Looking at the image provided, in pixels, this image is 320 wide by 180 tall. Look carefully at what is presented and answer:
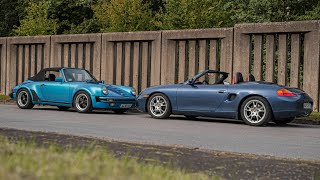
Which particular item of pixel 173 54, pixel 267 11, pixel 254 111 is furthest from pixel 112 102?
pixel 267 11

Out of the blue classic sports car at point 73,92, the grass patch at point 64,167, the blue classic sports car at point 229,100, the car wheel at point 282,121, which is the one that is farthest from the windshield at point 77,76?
the grass patch at point 64,167

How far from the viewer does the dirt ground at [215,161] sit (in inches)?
203

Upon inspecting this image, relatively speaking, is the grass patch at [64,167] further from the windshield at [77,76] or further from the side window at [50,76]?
the side window at [50,76]

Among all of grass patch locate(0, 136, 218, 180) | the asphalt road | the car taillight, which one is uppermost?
the car taillight

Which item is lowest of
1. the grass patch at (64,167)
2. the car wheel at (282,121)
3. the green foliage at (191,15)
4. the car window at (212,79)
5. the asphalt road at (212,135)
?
the asphalt road at (212,135)

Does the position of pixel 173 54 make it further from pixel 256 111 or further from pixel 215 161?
pixel 215 161

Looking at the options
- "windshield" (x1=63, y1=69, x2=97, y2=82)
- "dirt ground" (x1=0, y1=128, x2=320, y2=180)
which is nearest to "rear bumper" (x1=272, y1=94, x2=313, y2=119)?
"dirt ground" (x1=0, y1=128, x2=320, y2=180)

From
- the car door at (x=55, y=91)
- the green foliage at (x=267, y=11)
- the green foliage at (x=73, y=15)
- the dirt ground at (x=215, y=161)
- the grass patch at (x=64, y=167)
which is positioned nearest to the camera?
the grass patch at (x=64, y=167)

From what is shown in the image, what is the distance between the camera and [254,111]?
11672mm

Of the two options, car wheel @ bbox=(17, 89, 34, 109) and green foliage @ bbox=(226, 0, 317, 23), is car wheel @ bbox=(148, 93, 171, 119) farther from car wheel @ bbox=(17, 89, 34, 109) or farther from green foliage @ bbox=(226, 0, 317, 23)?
green foliage @ bbox=(226, 0, 317, 23)

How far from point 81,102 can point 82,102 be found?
1.6 inches

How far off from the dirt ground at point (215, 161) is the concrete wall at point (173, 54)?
9.92m

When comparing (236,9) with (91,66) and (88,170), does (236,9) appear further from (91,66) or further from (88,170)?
(88,170)

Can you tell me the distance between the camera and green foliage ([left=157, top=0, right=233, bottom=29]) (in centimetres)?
2631
